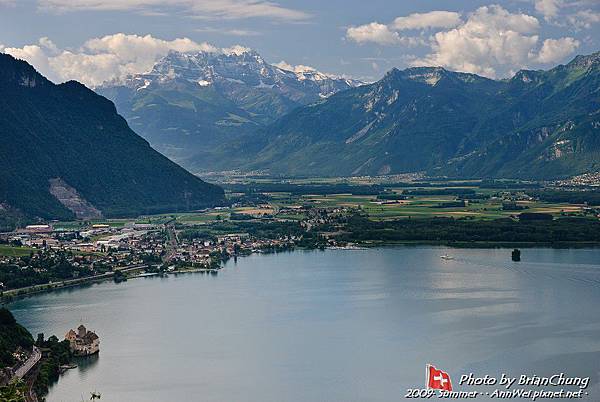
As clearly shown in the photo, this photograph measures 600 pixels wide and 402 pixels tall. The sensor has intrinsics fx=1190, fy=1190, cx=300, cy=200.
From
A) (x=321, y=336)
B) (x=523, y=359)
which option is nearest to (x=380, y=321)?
(x=321, y=336)

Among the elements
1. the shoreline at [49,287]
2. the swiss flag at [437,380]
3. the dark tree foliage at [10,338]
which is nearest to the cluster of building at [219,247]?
the shoreline at [49,287]

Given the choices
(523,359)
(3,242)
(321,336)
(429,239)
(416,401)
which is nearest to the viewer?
(416,401)

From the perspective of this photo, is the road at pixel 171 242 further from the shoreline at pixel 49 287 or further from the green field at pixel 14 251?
the green field at pixel 14 251

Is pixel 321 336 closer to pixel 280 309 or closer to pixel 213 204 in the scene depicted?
pixel 280 309

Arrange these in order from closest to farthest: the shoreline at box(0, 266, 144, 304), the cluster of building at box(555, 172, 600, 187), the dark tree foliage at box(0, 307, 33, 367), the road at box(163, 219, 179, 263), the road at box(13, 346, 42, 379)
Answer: the road at box(13, 346, 42, 379) < the dark tree foliage at box(0, 307, 33, 367) < the shoreline at box(0, 266, 144, 304) < the road at box(163, 219, 179, 263) < the cluster of building at box(555, 172, 600, 187)

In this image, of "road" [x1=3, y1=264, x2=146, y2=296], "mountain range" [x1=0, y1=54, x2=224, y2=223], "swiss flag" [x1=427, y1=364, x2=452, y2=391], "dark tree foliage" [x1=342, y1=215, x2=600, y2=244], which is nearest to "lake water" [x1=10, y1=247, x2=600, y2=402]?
"swiss flag" [x1=427, y1=364, x2=452, y2=391]

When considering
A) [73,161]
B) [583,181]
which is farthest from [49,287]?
[583,181]

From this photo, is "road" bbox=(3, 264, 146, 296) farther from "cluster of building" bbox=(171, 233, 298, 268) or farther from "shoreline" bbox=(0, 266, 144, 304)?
"cluster of building" bbox=(171, 233, 298, 268)
